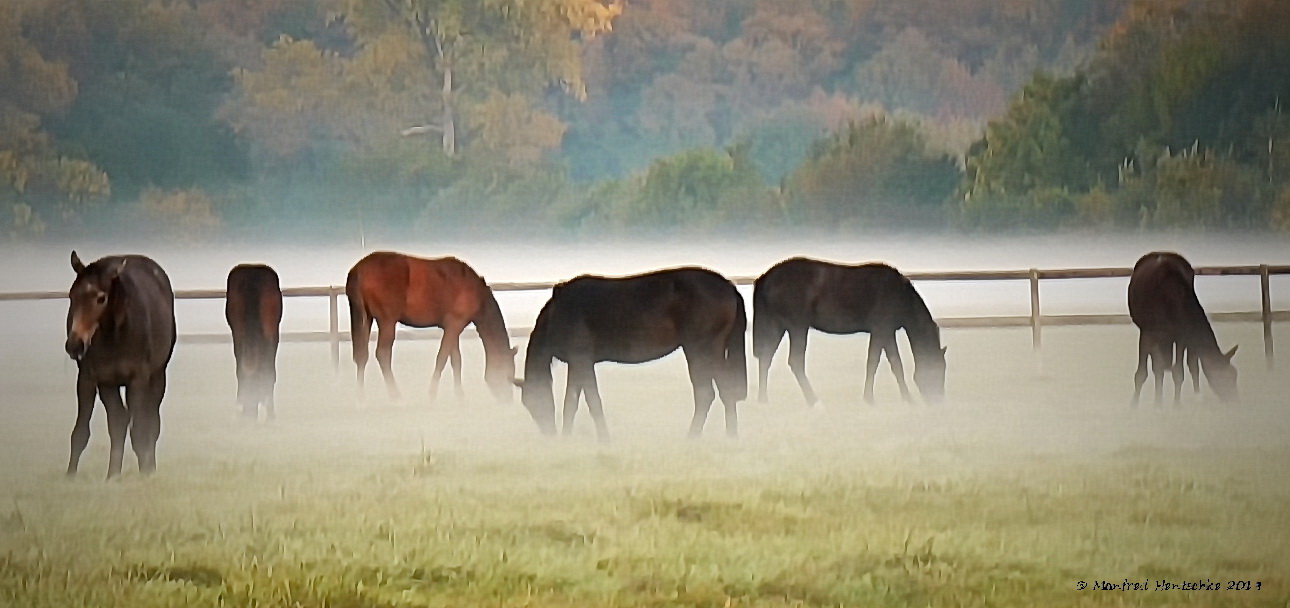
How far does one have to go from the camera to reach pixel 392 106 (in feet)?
10.8

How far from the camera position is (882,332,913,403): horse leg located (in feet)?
10.8

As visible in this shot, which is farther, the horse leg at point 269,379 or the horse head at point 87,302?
the horse leg at point 269,379

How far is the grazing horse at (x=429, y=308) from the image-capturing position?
10.6 feet

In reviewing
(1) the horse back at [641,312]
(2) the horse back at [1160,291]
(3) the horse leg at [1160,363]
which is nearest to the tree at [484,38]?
(1) the horse back at [641,312]

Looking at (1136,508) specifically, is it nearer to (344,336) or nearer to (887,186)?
(887,186)

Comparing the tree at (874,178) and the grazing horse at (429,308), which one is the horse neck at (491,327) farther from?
the tree at (874,178)

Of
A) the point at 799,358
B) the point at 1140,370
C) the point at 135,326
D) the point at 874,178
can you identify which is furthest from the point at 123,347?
the point at 1140,370

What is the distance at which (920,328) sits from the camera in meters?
3.31

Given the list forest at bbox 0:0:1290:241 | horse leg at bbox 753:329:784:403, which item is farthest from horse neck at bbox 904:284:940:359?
horse leg at bbox 753:329:784:403

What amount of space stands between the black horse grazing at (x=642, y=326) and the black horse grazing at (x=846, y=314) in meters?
0.08

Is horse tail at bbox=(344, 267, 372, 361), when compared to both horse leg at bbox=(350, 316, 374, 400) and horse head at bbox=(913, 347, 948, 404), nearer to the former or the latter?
horse leg at bbox=(350, 316, 374, 400)

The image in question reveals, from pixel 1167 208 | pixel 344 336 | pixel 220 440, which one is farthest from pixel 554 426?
pixel 1167 208

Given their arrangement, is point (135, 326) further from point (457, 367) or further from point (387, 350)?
point (457, 367)

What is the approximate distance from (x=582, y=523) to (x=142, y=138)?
151cm
